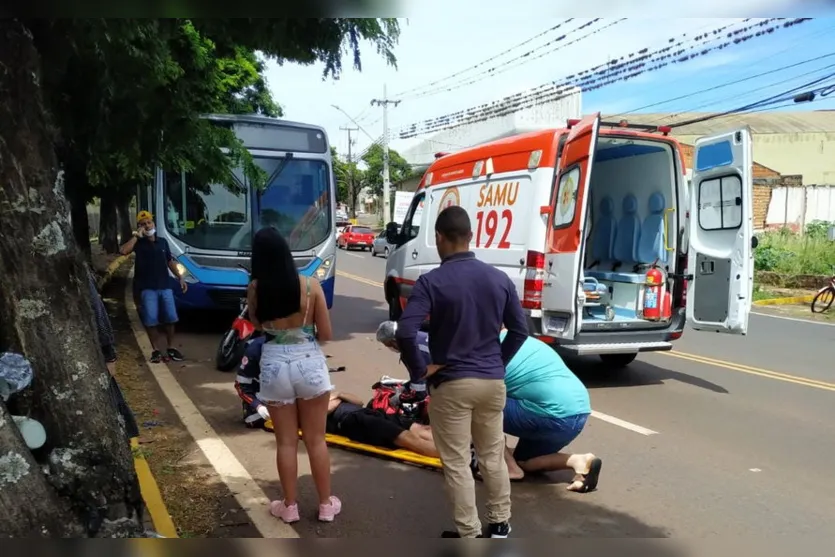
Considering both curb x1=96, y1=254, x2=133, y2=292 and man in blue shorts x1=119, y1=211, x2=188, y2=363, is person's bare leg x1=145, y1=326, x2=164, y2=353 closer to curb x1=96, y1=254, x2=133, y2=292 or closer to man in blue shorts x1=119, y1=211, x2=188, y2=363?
man in blue shorts x1=119, y1=211, x2=188, y2=363

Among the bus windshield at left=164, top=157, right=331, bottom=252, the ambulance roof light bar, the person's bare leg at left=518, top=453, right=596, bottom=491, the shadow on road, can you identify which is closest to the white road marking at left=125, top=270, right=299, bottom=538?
the person's bare leg at left=518, top=453, right=596, bottom=491

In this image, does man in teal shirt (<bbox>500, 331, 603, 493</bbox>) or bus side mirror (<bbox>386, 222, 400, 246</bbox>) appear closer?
man in teal shirt (<bbox>500, 331, 603, 493</bbox>)

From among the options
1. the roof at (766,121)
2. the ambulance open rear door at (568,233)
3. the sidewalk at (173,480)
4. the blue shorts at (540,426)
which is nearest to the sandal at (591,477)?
the blue shorts at (540,426)

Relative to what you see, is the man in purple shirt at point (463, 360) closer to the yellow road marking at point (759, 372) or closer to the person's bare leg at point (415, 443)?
the person's bare leg at point (415, 443)

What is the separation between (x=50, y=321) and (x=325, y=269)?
6814mm

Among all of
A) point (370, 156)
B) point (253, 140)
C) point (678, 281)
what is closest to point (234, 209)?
point (253, 140)

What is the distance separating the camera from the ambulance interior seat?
7871mm

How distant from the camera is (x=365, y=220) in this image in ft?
113

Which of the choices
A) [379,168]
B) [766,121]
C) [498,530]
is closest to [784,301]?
[379,168]

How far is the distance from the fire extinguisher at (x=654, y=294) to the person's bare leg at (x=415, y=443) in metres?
3.74

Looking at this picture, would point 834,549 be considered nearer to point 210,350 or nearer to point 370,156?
point 210,350

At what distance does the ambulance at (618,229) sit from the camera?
6527mm

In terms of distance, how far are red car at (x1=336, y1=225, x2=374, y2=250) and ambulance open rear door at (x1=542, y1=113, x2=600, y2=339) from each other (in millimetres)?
25705

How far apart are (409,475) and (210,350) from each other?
16.2 feet
